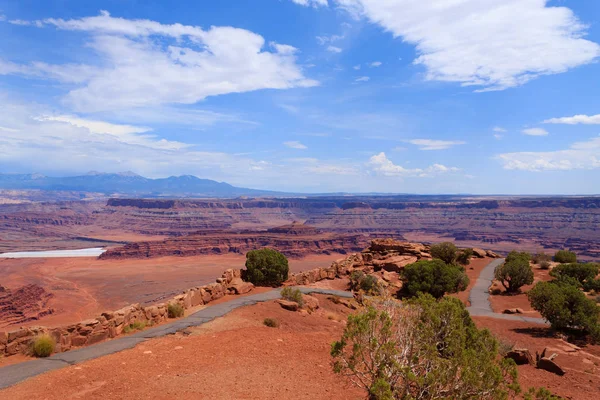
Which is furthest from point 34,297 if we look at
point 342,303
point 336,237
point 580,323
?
point 336,237

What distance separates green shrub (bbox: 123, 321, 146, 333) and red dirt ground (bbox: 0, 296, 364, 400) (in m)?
2.09

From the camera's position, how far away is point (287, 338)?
13852mm

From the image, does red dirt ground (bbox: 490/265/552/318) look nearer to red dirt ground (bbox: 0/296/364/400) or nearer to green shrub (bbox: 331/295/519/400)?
red dirt ground (bbox: 0/296/364/400)

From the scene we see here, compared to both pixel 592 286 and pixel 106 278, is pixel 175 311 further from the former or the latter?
pixel 106 278

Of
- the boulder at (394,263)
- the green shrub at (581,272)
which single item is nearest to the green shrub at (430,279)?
the boulder at (394,263)

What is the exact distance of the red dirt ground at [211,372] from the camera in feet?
29.2

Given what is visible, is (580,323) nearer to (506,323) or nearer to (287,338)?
(506,323)

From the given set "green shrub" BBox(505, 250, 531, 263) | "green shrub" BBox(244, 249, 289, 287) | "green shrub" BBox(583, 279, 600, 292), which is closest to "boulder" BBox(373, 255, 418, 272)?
"green shrub" BBox(505, 250, 531, 263)

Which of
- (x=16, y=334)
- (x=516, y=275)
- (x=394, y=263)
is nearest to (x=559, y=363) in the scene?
(x=516, y=275)

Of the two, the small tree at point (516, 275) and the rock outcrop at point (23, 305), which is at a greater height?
the small tree at point (516, 275)

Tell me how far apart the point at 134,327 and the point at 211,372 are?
5.86 meters

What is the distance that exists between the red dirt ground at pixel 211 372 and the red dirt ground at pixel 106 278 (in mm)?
32368

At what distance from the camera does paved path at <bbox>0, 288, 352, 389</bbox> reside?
10.0 m

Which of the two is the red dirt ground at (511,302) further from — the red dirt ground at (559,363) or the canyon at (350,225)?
the canyon at (350,225)
